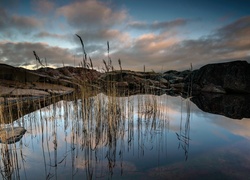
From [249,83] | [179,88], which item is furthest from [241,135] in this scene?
[179,88]

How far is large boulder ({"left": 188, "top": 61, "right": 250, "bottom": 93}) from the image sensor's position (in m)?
9.30

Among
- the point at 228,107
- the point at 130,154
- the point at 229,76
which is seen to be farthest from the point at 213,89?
the point at 130,154

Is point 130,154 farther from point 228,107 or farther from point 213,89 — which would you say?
point 213,89

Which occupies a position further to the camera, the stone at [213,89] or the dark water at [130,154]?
the stone at [213,89]

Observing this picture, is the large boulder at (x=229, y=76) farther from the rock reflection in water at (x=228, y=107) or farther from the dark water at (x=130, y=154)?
the dark water at (x=130, y=154)

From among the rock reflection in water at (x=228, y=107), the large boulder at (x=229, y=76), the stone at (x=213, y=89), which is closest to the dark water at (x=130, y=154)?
the rock reflection in water at (x=228, y=107)

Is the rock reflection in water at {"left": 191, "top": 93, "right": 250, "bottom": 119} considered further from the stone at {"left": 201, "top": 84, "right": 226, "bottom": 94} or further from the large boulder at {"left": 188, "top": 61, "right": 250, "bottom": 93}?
the stone at {"left": 201, "top": 84, "right": 226, "bottom": 94}

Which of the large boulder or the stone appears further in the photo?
the stone

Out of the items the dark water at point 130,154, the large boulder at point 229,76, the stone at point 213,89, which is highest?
the large boulder at point 229,76

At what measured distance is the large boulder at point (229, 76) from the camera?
30.5 feet

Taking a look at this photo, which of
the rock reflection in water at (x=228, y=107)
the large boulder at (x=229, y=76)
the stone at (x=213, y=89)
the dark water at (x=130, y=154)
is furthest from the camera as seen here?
the stone at (x=213, y=89)

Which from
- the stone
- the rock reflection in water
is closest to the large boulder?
the stone

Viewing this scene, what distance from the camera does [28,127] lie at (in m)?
3.30

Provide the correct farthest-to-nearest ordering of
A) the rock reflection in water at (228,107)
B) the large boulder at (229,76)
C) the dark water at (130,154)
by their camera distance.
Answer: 1. the large boulder at (229,76)
2. the rock reflection in water at (228,107)
3. the dark water at (130,154)
